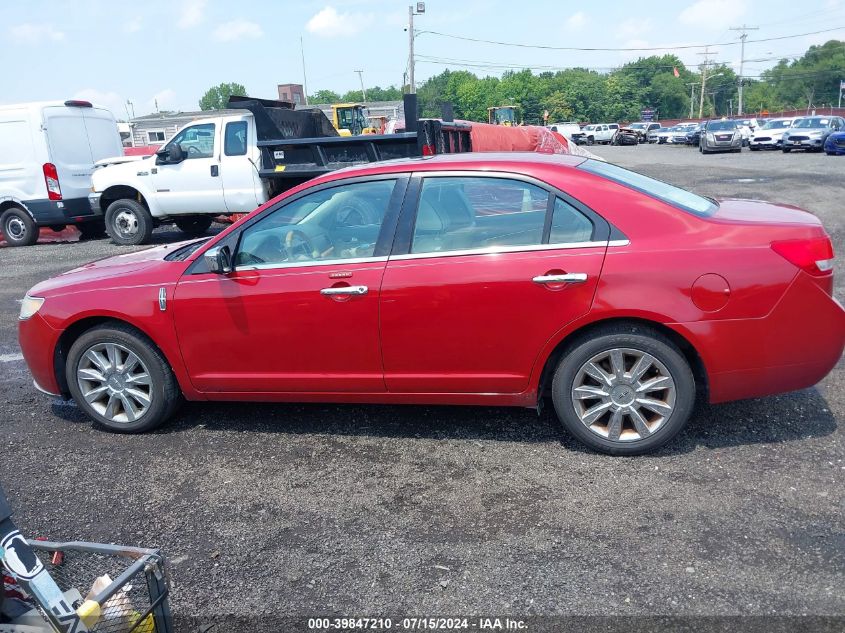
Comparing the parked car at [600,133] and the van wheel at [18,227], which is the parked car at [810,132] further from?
the van wheel at [18,227]

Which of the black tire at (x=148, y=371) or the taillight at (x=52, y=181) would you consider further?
the taillight at (x=52, y=181)

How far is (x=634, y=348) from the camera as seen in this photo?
3.74 metres

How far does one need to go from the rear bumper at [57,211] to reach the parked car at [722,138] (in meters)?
A: 28.4

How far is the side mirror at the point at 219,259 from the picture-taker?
4090 mm

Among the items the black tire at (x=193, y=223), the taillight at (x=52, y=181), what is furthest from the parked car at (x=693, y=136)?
the taillight at (x=52, y=181)

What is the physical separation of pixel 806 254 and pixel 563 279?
4.10 ft

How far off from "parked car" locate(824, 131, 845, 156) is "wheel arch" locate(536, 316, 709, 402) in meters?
26.6

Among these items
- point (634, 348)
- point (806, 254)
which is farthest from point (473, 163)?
point (806, 254)

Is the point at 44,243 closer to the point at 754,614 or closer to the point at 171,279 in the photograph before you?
the point at 171,279

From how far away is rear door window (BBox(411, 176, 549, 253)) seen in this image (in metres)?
3.89

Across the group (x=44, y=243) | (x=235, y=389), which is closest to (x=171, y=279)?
(x=235, y=389)

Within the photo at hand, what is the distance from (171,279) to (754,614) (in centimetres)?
353

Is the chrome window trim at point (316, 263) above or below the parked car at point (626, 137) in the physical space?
above

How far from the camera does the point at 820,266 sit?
3652mm
